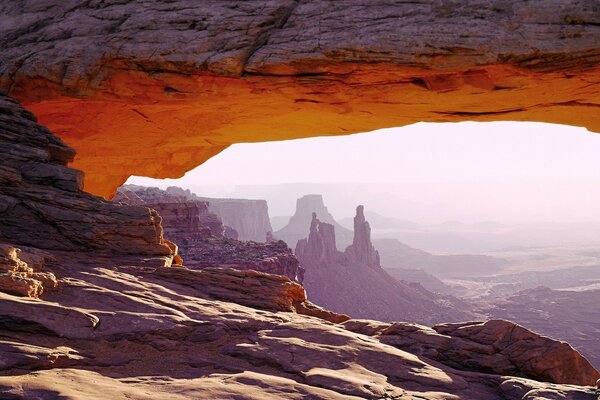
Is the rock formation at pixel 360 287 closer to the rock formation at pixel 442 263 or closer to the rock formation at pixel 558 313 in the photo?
the rock formation at pixel 558 313

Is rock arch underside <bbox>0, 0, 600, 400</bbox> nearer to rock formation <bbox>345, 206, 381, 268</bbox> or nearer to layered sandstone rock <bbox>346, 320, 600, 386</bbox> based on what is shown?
layered sandstone rock <bbox>346, 320, 600, 386</bbox>

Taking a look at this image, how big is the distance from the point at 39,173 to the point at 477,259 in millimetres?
179400

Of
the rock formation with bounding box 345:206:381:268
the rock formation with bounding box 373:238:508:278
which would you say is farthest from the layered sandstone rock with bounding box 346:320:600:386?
the rock formation with bounding box 373:238:508:278

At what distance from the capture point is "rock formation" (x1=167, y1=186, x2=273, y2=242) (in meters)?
151

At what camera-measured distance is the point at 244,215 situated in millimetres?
155125

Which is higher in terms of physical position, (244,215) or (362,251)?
(244,215)

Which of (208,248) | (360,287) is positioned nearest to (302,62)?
(208,248)

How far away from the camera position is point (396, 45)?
1256 cm

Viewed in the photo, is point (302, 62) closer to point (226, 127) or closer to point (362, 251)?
point (226, 127)

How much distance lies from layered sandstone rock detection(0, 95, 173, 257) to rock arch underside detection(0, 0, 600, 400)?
0.16ft

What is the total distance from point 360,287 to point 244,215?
7111cm

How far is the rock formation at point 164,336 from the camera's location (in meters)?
8.23

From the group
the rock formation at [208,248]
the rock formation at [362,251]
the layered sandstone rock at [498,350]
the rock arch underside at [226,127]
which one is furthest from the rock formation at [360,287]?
the layered sandstone rock at [498,350]

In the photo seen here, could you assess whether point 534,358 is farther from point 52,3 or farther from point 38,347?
point 52,3
